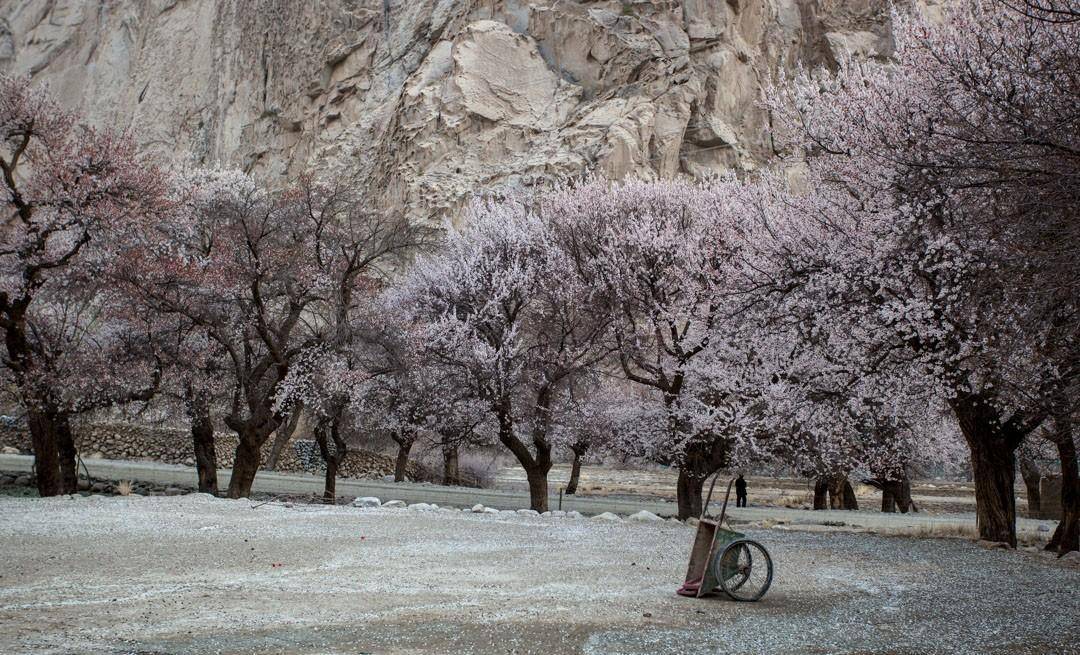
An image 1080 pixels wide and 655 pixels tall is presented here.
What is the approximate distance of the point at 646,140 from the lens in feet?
162

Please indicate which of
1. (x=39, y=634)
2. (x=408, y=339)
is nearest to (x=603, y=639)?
(x=39, y=634)

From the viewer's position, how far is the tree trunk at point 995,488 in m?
15.7

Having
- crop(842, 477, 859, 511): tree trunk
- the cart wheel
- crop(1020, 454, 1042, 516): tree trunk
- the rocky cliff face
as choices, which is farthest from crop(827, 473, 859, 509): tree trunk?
the cart wheel

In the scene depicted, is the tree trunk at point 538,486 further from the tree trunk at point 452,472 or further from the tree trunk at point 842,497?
the tree trunk at point 842,497

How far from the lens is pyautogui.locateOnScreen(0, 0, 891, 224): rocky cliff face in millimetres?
50656

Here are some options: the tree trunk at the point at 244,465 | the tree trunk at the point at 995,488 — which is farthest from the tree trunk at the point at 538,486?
the tree trunk at the point at 995,488

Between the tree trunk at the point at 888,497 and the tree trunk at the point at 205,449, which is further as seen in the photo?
the tree trunk at the point at 888,497

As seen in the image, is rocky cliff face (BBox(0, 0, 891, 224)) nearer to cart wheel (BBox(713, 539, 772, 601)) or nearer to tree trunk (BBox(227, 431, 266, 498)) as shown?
tree trunk (BBox(227, 431, 266, 498))

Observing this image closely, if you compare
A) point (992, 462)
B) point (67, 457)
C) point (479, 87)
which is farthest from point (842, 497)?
point (479, 87)

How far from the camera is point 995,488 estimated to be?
15867 millimetres

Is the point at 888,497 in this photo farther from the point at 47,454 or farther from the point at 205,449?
the point at 47,454

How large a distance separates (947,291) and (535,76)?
142 feet

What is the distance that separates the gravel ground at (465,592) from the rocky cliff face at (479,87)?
1298 inches

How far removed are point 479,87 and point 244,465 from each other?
35.3m
